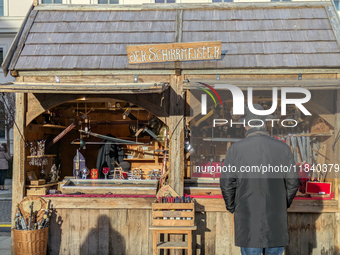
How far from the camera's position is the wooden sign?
6.48 m

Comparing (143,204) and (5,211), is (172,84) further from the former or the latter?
(5,211)

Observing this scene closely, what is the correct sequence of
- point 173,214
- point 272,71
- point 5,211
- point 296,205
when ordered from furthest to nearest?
1. point 5,211
2. point 272,71
3. point 296,205
4. point 173,214

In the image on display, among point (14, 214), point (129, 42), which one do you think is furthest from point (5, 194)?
Result: point (129, 42)

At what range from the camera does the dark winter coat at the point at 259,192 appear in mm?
4035

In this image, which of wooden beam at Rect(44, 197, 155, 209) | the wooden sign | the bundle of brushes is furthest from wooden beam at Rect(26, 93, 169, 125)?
the bundle of brushes

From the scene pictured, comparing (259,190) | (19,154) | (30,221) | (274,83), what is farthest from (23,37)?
(259,190)

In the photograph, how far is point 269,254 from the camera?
4094mm

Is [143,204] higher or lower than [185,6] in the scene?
lower

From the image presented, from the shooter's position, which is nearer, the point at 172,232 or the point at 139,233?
the point at 172,232

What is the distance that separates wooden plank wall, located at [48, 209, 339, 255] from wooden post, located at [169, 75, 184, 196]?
23.9 inches

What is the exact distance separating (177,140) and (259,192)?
2.52 meters

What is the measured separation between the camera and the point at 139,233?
21.0 feet

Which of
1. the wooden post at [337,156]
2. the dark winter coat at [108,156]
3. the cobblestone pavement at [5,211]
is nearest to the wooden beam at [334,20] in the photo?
the wooden post at [337,156]

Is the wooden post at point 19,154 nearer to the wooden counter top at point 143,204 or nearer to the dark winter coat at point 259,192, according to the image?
the wooden counter top at point 143,204
